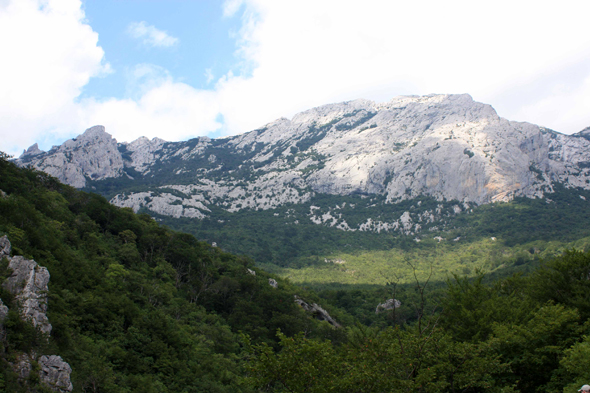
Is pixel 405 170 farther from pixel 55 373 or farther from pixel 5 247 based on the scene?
pixel 55 373

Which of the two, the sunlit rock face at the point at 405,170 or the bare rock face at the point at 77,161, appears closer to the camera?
the sunlit rock face at the point at 405,170

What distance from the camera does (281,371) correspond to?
13023mm

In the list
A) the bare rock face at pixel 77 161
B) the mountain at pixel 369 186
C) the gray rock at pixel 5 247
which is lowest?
the gray rock at pixel 5 247

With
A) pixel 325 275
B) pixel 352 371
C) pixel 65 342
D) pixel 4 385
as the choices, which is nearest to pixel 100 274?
pixel 65 342

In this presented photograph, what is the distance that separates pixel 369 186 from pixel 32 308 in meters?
158

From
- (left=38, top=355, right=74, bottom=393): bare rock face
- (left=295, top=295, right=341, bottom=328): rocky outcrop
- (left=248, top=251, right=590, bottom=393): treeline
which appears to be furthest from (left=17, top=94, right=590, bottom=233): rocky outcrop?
(left=38, top=355, right=74, bottom=393): bare rock face

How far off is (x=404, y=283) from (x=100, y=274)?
86.5 meters

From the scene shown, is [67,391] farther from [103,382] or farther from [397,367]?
[397,367]

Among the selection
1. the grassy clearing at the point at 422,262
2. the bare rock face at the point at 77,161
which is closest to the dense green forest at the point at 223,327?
the grassy clearing at the point at 422,262

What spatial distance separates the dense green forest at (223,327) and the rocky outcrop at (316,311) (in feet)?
15.0

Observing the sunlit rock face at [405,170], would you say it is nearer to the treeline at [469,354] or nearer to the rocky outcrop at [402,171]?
the rocky outcrop at [402,171]

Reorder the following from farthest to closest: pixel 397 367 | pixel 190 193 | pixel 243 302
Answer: pixel 190 193, pixel 243 302, pixel 397 367

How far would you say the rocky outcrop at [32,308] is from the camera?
1542 centimetres

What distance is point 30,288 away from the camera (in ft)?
61.7
